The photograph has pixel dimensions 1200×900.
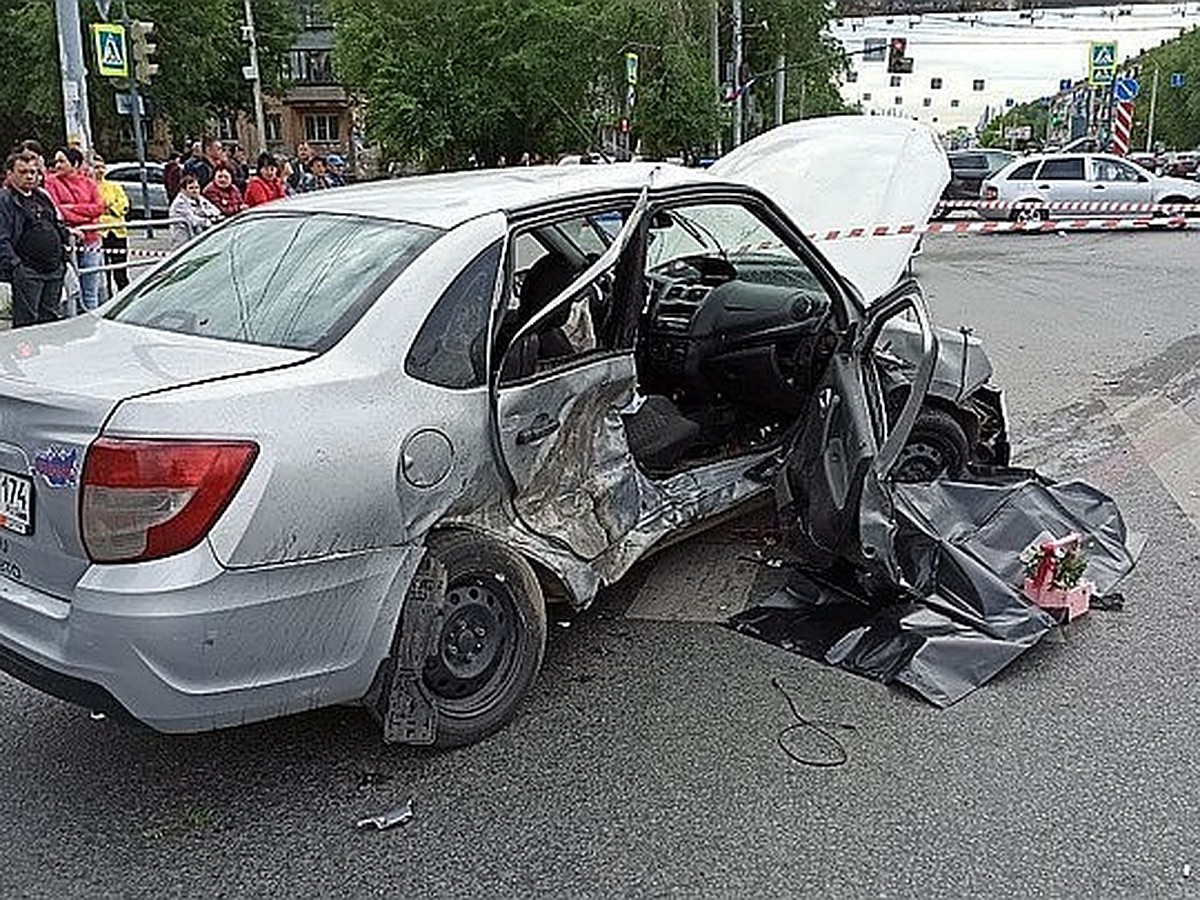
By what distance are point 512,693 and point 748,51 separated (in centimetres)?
5502

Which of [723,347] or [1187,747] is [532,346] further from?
[1187,747]

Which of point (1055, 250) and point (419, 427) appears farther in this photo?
point (1055, 250)

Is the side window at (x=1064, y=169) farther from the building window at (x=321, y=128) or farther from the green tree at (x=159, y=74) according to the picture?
the building window at (x=321, y=128)

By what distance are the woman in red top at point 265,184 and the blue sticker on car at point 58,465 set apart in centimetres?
1128

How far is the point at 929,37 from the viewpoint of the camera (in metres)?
43.2

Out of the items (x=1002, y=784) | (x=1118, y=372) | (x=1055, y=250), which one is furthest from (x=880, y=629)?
(x=1055, y=250)

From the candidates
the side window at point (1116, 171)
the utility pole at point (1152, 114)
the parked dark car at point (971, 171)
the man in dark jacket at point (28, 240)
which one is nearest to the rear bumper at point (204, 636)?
the man in dark jacket at point (28, 240)

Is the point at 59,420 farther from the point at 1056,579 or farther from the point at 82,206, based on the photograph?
the point at 82,206

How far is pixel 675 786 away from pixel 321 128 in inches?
3281

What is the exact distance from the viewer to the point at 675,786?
3555 millimetres

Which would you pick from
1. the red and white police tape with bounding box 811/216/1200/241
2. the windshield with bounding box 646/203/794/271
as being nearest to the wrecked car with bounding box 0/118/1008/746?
the windshield with bounding box 646/203/794/271

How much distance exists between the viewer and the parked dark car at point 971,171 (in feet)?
91.2

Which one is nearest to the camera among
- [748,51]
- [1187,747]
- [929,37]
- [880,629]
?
[1187,747]

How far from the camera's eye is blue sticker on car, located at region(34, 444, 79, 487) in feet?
10.0
